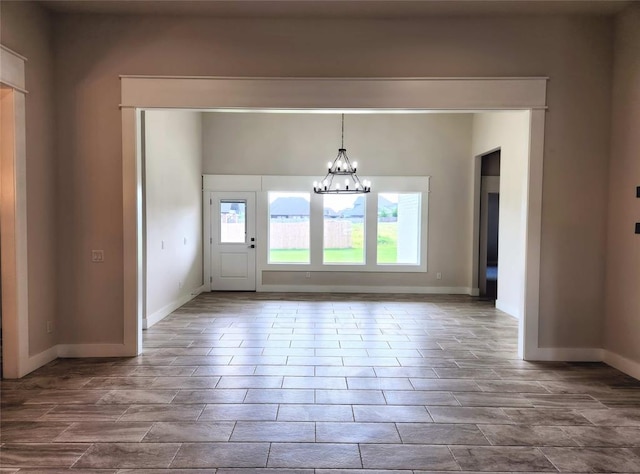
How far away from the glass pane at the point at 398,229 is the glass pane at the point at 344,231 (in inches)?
16.8

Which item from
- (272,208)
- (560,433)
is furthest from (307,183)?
(560,433)

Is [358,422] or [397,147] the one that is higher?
[397,147]

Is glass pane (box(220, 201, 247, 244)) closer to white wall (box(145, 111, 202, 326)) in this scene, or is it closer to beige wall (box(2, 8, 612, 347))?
white wall (box(145, 111, 202, 326))

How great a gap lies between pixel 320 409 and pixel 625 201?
11.7 feet

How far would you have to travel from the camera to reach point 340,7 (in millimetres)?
3873

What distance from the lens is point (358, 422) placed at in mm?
2838

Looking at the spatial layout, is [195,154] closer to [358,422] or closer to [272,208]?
[272,208]

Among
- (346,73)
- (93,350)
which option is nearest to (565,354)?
(346,73)

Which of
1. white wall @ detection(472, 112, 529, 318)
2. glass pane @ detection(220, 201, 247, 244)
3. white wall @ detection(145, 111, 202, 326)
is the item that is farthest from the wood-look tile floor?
glass pane @ detection(220, 201, 247, 244)

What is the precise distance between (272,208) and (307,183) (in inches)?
36.8

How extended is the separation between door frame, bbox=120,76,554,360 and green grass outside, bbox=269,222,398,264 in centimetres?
441

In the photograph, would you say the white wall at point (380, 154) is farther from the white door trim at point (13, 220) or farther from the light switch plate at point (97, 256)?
the white door trim at point (13, 220)

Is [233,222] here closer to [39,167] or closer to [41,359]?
[39,167]

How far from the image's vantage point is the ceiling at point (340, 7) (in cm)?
381
